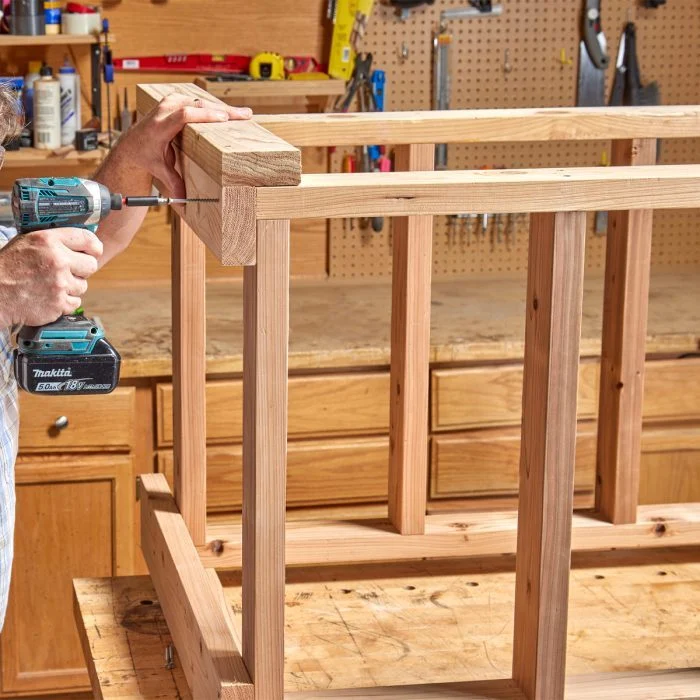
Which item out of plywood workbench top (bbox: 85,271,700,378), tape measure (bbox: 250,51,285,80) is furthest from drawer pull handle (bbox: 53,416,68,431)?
tape measure (bbox: 250,51,285,80)

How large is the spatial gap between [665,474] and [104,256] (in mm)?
1533

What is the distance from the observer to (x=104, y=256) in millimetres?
1797

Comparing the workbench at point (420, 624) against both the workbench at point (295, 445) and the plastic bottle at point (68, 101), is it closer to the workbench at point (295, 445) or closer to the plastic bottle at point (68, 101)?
the workbench at point (295, 445)

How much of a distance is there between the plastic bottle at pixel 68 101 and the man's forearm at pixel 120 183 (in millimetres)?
1239

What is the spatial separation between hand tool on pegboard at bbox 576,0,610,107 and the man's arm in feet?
5.84

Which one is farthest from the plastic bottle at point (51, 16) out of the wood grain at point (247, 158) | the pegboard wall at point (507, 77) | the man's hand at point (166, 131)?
the wood grain at point (247, 158)

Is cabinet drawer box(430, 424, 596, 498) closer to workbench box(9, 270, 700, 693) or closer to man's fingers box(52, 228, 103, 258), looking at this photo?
workbench box(9, 270, 700, 693)

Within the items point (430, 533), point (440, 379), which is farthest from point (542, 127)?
point (440, 379)

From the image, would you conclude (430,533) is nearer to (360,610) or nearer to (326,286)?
(360,610)

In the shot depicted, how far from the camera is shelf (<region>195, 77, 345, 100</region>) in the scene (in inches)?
114

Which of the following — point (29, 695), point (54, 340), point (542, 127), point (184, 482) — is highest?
point (542, 127)

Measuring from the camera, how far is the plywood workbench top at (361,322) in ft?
8.64

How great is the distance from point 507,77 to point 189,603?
7.03ft

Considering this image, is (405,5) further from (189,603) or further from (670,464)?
(189,603)
